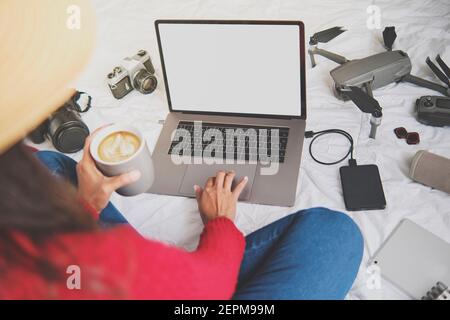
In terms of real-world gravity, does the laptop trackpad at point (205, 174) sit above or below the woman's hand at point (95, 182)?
below

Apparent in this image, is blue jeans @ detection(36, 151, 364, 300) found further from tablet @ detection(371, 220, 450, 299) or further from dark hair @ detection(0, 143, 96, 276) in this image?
dark hair @ detection(0, 143, 96, 276)

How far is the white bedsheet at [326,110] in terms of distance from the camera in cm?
90

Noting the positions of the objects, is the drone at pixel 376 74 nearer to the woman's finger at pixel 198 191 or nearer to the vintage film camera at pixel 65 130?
the woman's finger at pixel 198 191

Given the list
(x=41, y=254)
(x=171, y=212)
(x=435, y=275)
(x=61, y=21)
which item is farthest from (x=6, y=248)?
(x=435, y=275)

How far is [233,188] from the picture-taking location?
936 millimetres

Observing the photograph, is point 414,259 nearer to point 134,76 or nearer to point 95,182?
point 95,182

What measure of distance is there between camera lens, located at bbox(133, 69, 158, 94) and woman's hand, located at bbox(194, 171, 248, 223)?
331 millimetres

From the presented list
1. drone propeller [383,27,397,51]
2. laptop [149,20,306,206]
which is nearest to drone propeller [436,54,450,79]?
drone propeller [383,27,397,51]

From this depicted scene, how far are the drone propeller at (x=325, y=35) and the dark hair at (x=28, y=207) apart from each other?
78cm

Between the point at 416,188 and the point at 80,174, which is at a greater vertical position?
the point at 80,174

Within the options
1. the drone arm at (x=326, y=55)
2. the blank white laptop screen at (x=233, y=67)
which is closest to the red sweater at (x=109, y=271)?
the blank white laptop screen at (x=233, y=67)
